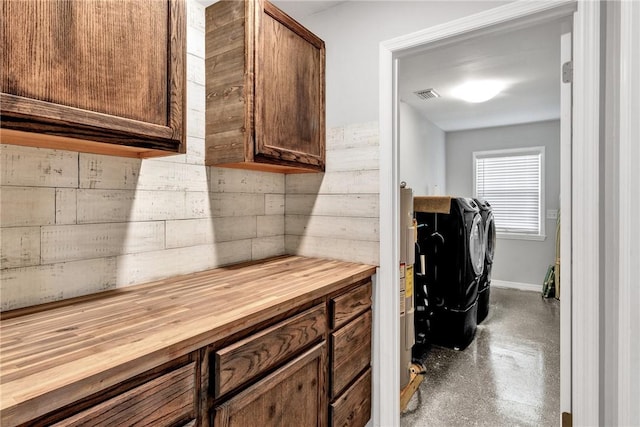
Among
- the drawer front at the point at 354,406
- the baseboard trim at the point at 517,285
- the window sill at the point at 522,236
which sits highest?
the window sill at the point at 522,236

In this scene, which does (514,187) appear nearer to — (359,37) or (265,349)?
(359,37)

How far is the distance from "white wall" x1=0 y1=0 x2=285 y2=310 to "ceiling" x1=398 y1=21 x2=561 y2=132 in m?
1.24

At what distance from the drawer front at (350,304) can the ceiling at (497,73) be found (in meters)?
1.28

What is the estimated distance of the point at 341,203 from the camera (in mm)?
1973

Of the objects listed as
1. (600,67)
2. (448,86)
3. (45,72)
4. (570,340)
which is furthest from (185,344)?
(448,86)

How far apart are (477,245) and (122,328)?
319 centimetres

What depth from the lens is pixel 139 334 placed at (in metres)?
0.86

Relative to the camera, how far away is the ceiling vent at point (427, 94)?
3.56 m

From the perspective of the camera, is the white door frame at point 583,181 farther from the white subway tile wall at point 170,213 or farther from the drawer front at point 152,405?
the drawer front at point 152,405

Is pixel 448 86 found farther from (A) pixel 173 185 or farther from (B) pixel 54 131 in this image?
(B) pixel 54 131

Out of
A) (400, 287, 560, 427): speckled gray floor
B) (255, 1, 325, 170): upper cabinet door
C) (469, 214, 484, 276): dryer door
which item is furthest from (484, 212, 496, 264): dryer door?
(255, 1, 325, 170): upper cabinet door

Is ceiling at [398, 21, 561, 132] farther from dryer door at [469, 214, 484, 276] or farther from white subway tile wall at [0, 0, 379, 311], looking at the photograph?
dryer door at [469, 214, 484, 276]

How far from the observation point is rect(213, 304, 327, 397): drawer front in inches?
37.9

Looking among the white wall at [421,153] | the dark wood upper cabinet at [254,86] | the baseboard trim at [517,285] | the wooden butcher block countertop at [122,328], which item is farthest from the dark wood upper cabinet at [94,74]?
the baseboard trim at [517,285]
